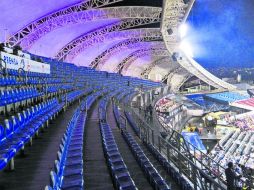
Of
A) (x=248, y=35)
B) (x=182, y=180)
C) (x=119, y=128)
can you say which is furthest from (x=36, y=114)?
(x=248, y=35)

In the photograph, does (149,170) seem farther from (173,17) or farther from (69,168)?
(173,17)

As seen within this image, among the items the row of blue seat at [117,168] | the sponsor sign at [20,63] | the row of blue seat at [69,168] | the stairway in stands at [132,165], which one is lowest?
the stairway in stands at [132,165]

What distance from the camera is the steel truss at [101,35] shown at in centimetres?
2800

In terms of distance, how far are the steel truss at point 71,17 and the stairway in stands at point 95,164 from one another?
14.4 metres

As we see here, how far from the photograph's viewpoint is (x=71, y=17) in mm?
22375

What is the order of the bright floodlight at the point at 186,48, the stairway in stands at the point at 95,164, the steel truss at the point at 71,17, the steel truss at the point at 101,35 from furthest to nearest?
the bright floodlight at the point at 186,48, the steel truss at the point at 101,35, the steel truss at the point at 71,17, the stairway in stands at the point at 95,164

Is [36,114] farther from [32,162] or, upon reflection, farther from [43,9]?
[43,9]

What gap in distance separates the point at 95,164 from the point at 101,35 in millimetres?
25351

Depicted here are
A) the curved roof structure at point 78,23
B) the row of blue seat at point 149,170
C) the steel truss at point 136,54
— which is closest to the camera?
the row of blue seat at point 149,170

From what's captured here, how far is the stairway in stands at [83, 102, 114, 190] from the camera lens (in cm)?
478

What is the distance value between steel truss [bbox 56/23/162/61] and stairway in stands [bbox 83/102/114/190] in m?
19.7

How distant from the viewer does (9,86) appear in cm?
923

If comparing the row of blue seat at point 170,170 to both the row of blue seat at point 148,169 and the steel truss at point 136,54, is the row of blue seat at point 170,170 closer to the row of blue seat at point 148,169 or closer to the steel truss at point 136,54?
the row of blue seat at point 148,169

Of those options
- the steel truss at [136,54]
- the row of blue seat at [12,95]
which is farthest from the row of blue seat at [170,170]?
the steel truss at [136,54]
